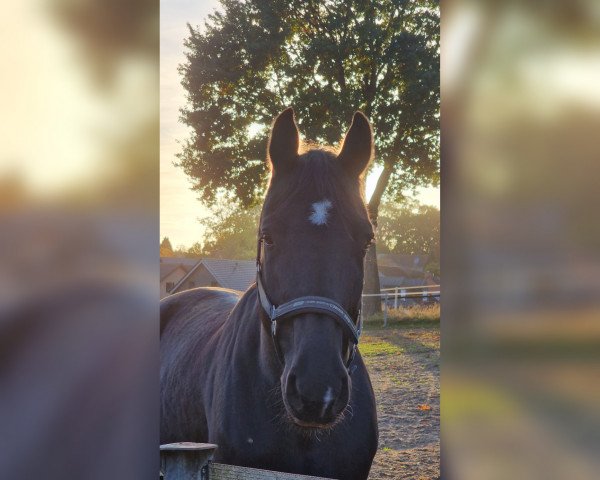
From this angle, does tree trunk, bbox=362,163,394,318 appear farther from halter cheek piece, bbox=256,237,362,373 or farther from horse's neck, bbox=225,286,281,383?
halter cheek piece, bbox=256,237,362,373

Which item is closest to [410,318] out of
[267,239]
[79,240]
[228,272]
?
[228,272]

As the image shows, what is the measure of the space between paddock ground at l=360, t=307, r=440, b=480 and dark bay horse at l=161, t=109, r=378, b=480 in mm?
1278

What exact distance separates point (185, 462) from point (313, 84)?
385 cm

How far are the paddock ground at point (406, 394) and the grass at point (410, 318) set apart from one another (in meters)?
0.01

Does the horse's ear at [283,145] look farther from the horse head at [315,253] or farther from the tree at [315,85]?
the tree at [315,85]

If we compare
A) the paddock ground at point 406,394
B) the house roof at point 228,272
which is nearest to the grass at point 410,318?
the paddock ground at point 406,394

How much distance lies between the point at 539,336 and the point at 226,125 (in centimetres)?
441

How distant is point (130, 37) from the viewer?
1.11 meters

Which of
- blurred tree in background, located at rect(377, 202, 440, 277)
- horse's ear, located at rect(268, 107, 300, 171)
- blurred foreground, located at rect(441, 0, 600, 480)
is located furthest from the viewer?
blurred tree in background, located at rect(377, 202, 440, 277)

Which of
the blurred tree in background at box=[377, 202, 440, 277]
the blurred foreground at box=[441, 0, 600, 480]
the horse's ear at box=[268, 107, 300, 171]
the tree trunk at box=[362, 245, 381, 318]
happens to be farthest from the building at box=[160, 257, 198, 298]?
the blurred foreground at box=[441, 0, 600, 480]

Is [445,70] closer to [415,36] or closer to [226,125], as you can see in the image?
[226,125]

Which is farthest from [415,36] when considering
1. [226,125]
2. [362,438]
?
[362,438]

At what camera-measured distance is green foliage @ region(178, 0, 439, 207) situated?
15.5ft

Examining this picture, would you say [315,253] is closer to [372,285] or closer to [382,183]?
[382,183]
